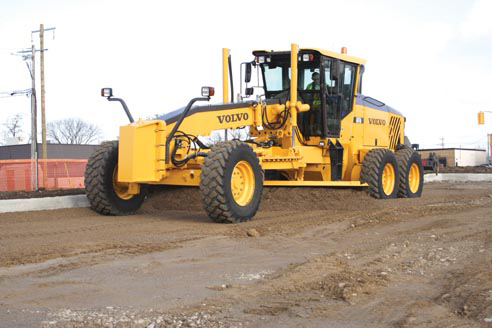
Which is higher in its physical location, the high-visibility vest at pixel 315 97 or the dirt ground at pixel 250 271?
the high-visibility vest at pixel 315 97

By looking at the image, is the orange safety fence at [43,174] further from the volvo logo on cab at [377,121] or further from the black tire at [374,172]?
the black tire at [374,172]

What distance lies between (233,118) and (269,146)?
128 centimetres

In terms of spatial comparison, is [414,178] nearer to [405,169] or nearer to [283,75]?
[405,169]

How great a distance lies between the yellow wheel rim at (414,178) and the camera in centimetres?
1562

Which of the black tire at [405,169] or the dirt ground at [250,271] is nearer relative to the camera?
the dirt ground at [250,271]

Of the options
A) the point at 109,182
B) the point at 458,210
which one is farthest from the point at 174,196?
the point at 458,210

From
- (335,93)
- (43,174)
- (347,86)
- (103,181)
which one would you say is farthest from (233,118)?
(43,174)

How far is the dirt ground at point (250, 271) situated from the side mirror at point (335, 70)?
12.1 feet

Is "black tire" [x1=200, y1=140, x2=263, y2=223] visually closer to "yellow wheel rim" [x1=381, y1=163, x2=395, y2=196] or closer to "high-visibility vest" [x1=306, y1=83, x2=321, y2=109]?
"high-visibility vest" [x1=306, y1=83, x2=321, y2=109]

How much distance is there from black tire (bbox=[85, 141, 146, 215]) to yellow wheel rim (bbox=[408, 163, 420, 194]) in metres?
8.41

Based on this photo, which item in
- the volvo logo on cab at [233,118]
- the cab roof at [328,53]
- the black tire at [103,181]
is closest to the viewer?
the black tire at [103,181]

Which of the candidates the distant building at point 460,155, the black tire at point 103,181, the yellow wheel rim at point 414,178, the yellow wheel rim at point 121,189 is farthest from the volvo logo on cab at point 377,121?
the distant building at point 460,155

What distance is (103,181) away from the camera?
33.7ft

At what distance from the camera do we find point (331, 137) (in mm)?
12898
